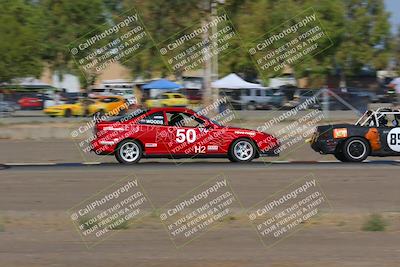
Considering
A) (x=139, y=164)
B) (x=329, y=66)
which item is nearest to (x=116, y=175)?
(x=139, y=164)

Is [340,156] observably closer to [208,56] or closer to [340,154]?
[340,154]

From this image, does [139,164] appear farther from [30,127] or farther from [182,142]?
[30,127]

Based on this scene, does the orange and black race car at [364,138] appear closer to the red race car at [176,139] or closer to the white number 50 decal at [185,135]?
the red race car at [176,139]

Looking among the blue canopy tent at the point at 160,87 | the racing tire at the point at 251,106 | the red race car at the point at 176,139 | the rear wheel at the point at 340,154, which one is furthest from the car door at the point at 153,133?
the blue canopy tent at the point at 160,87

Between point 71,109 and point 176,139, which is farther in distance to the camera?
point 71,109

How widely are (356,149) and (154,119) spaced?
15.6ft

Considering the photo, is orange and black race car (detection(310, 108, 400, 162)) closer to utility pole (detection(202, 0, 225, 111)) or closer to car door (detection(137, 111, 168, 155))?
car door (detection(137, 111, 168, 155))

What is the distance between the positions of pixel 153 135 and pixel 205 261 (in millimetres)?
10466

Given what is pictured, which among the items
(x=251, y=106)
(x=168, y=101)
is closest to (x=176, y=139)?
(x=251, y=106)

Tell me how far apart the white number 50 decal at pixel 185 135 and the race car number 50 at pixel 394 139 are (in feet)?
14.8

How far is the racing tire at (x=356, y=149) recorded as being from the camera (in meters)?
18.8

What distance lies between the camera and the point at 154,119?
18.7m

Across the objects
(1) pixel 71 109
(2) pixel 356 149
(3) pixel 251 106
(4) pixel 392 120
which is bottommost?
(2) pixel 356 149

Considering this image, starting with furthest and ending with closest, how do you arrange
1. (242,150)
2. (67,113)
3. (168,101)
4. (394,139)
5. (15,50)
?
(15,50) → (168,101) → (67,113) → (242,150) → (394,139)
